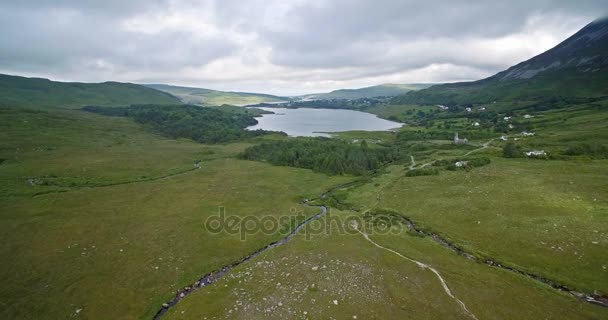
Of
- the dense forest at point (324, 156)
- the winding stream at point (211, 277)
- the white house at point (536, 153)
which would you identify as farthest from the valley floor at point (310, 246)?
the dense forest at point (324, 156)

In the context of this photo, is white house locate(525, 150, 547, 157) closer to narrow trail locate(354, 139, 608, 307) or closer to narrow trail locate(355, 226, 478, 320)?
narrow trail locate(354, 139, 608, 307)

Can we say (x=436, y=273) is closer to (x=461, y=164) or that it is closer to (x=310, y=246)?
(x=310, y=246)

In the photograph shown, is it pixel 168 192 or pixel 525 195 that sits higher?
pixel 525 195

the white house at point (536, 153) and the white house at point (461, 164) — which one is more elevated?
the white house at point (536, 153)

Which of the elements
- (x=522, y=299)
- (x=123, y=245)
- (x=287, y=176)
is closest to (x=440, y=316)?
(x=522, y=299)

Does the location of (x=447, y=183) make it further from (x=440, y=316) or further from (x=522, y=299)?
(x=440, y=316)

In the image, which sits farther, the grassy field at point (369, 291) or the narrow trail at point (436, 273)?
the narrow trail at point (436, 273)

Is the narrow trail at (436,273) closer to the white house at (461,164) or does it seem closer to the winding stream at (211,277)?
the winding stream at (211,277)
